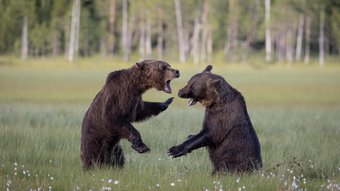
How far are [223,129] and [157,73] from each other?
134cm

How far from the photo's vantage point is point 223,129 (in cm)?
850

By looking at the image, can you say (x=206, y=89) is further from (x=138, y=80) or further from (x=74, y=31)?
(x=74, y=31)

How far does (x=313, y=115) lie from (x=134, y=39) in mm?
69195

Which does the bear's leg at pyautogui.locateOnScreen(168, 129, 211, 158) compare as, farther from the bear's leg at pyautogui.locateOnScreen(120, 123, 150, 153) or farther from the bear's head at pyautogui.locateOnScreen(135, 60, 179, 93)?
the bear's head at pyautogui.locateOnScreen(135, 60, 179, 93)

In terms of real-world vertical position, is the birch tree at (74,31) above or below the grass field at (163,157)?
above

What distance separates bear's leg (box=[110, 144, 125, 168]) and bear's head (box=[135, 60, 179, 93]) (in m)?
1.00

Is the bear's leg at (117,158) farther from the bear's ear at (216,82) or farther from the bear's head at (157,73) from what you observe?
the bear's ear at (216,82)

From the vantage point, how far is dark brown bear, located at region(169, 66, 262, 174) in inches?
334

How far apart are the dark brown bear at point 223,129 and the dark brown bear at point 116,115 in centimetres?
65

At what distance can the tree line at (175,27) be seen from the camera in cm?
7138

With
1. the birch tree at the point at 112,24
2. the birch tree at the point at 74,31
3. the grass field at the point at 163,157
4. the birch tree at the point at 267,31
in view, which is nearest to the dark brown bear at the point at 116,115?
the grass field at the point at 163,157

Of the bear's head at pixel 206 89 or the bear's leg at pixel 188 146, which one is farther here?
the bear's head at pixel 206 89

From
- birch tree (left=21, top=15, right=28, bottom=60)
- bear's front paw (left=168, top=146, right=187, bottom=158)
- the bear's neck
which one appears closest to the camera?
bear's front paw (left=168, top=146, right=187, bottom=158)

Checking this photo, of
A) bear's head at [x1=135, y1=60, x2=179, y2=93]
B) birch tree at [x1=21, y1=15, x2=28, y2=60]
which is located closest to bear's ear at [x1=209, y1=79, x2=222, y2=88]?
bear's head at [x1=135, y1=60, x2=179, y2=93]
